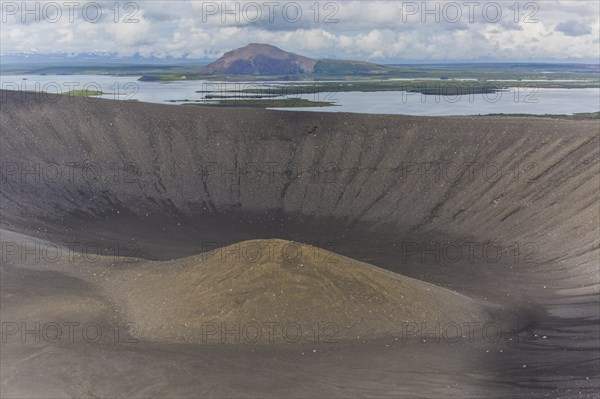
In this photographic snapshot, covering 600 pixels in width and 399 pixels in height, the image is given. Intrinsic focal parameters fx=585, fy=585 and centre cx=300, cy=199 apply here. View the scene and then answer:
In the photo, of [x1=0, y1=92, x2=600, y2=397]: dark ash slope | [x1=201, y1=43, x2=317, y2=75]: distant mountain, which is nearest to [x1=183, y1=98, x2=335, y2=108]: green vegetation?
[x1=0, y1=92, x2=600, y2=397]: dark ash slope

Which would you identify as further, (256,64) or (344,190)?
(256,64)

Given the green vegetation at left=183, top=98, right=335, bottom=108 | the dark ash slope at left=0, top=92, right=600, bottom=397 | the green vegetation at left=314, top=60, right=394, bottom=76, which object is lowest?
the dark ash slope at left=0, top=92, right=600, bottom=397

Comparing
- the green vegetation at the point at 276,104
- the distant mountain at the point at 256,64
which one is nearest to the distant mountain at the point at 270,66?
the distant mountain at the point at 256,64

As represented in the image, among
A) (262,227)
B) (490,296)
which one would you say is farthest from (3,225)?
(490,296)

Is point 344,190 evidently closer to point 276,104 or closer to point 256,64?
point 276,104

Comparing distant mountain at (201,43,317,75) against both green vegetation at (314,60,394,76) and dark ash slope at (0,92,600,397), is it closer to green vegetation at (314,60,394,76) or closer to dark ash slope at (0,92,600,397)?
green vegetation at (314,60,394,76)

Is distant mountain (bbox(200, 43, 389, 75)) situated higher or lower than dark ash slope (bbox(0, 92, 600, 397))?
higher

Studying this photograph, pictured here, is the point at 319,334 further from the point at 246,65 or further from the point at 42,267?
the point at 246,65

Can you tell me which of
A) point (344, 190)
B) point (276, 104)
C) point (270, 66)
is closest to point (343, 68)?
point (270, 66)

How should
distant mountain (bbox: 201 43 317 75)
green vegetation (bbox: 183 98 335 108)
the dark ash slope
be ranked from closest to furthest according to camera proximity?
the dark ash slope
green vegetation (bbox: 183 98 335 108)
distant mountain (bbox: 201 43 317 75)

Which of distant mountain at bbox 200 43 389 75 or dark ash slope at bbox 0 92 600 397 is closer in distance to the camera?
dark ash slope at bbox 0 92 600 397

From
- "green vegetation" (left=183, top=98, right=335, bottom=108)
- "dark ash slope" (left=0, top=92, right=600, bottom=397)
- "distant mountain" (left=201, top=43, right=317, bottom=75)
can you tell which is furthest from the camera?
"distant mountain" (left=201, top=43, right=317, bottom=75)
